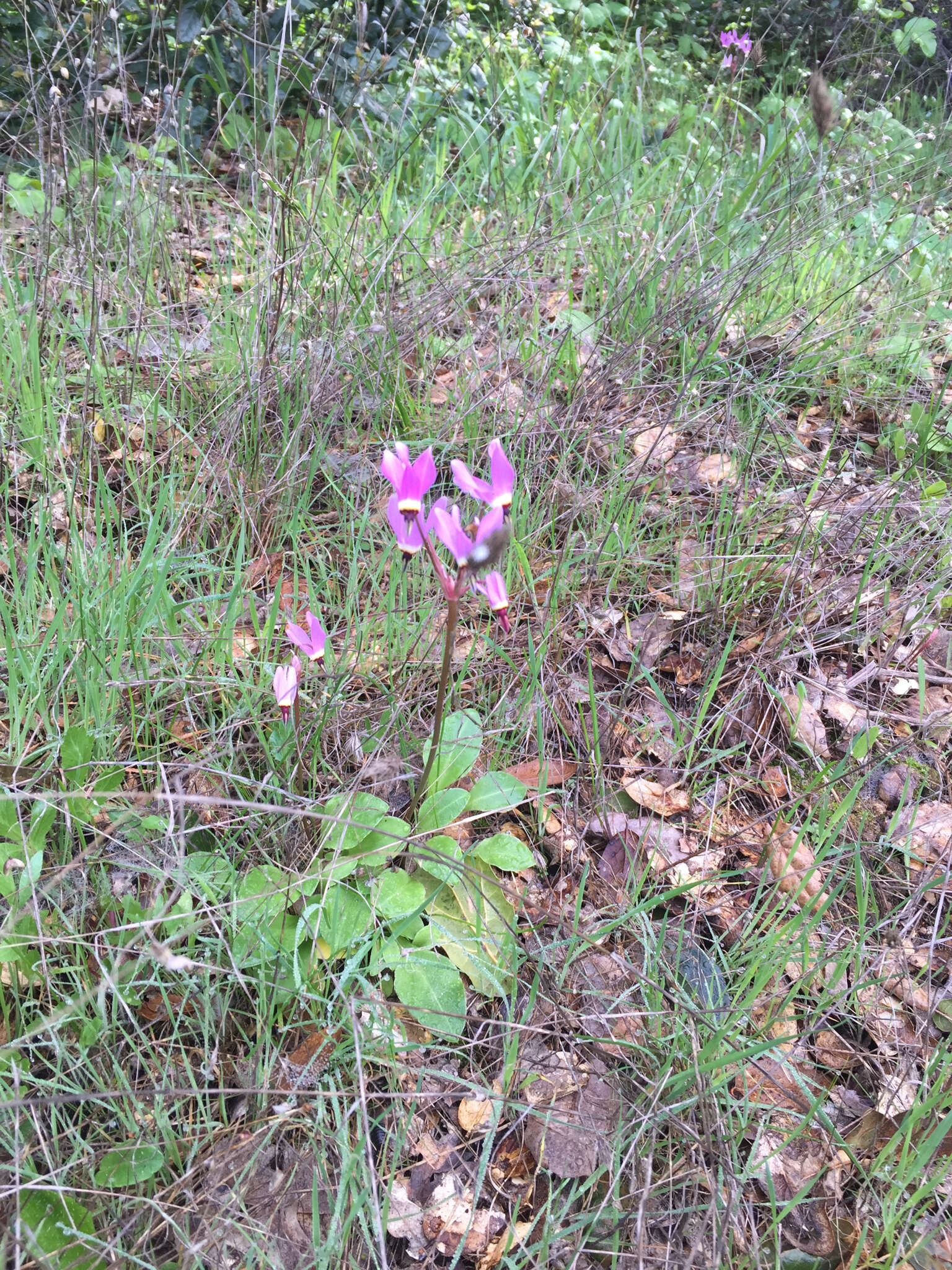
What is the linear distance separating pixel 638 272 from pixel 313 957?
2310 mm

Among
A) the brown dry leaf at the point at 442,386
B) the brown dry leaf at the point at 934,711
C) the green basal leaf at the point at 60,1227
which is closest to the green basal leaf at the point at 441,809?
the green basal leaf at the point at 60,1227

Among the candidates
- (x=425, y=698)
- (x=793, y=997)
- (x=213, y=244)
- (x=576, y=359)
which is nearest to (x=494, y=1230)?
(x=793, y=997)

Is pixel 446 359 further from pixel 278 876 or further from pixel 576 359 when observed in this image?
pixel 278 876

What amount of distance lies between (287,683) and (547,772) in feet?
2.08

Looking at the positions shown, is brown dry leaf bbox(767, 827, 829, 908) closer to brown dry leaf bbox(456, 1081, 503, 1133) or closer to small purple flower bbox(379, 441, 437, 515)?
brown dry leaf bbox(456, 1081, 503, 1133)

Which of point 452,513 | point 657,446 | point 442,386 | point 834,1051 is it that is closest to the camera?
point 452,513

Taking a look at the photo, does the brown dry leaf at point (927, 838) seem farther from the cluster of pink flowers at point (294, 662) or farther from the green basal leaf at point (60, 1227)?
the green basal leaf at point (60, 1227)

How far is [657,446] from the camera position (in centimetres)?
240

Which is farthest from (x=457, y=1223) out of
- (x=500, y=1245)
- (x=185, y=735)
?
(x=185, y=735)

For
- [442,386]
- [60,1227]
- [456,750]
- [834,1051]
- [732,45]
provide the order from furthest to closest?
[732,45] < [442,386] < [456,750] < [834,1051] < [60,1227]

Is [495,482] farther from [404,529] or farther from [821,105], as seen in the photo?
[821,105]

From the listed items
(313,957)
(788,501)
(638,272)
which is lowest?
(313,957)

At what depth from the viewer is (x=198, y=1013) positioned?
51.2 inches

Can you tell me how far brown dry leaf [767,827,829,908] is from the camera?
1.59 metres
